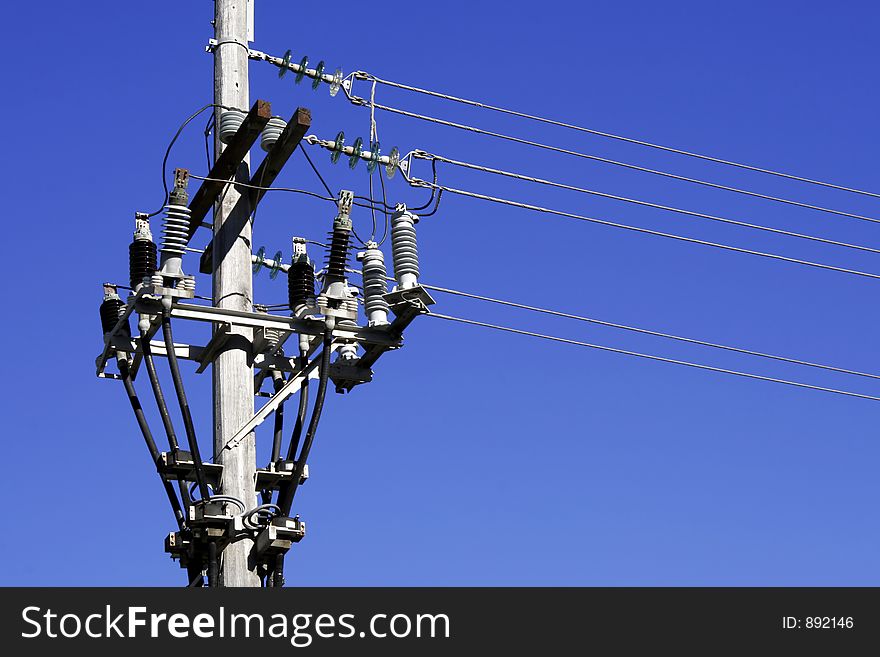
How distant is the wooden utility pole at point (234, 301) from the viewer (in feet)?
48.6

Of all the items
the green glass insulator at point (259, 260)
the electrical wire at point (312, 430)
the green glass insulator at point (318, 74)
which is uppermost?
the green glass insulator at point (318, 74)

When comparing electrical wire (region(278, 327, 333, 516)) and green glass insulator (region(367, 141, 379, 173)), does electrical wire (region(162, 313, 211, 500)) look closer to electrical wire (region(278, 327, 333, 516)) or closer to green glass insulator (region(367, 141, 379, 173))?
electrical wire (region(278, 327, 333, 516))

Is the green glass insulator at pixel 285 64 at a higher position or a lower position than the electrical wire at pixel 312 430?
higher

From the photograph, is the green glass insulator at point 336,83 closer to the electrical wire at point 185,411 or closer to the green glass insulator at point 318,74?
the green glass insulator at point 318,74

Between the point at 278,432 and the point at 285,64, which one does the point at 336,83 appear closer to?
the point at 285,64

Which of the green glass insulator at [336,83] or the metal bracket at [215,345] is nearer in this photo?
the metal bracket at [215,345]

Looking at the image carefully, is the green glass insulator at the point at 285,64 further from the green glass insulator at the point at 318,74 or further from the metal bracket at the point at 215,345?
the metal bracket at the point at 215,345

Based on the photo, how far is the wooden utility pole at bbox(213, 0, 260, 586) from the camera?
48.6ft

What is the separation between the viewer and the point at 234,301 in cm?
1545

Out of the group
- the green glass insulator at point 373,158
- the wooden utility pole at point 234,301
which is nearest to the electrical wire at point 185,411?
the wooden utility pole at point 234,301

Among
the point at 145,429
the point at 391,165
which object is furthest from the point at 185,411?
the point at 391,165

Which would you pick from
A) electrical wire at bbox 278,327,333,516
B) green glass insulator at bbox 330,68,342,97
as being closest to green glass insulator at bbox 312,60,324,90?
green glass insulator at bbox 330,68,342,97

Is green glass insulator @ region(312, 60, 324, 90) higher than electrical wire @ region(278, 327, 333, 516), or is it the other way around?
green glass insulator @ region(312, 60, 324, 90)
